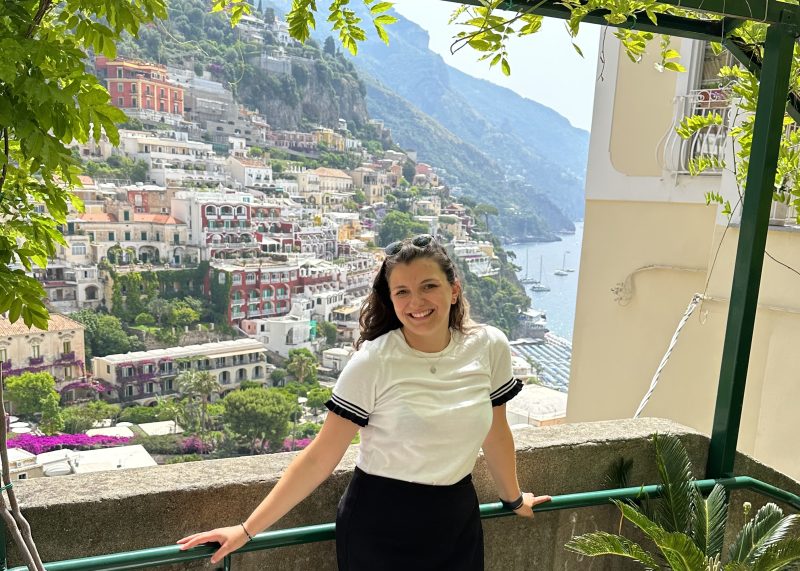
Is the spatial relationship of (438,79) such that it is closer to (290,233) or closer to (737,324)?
(290,233)

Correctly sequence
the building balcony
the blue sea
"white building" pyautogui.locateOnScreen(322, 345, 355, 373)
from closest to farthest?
the blue sea → the building balcony → "white building" pyautogui.locateOnScreen(322, 345, 355, 373)

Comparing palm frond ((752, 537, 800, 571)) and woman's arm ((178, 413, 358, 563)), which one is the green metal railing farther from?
palm frond ((752, 537, 800, 571))

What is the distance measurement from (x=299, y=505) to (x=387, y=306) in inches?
22.4

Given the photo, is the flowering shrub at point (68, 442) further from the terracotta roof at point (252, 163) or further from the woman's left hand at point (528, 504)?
the woman's left hand at point (528, 504)

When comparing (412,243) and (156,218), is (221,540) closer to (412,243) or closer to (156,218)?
(412,243)

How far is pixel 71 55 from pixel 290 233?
30.0 metres

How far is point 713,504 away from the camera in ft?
6.68

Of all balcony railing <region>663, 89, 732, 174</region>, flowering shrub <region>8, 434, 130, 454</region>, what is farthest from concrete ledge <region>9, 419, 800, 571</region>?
flowering shrub <region>8, 434, 130, 454</region>

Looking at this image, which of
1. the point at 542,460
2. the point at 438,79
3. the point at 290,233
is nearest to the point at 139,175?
the point at 290,233

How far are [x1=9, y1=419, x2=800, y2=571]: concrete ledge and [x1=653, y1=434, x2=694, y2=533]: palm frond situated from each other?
104mm

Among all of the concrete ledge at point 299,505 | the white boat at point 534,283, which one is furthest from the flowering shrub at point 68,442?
the concrete ledge at point 299,505

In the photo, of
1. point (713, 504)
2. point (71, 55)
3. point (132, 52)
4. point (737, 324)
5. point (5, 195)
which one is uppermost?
point (132, 52)

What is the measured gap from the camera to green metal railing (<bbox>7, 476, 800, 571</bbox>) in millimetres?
1355

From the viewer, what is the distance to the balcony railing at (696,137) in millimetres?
6027
